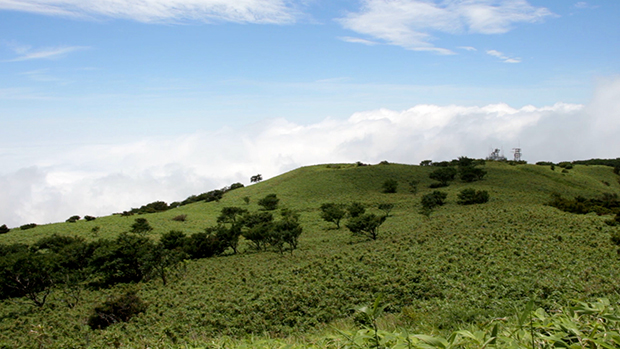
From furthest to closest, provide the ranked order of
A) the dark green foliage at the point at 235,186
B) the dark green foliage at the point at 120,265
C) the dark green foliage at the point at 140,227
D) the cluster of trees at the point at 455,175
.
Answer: the dark green foliage at the point at 235,186, the cluster of trees at the point at 455,175, the dark green foliage at the point at 140,227, the dark green foliage at the point at 120,265

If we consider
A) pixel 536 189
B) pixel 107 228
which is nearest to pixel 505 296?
pixel 107 228

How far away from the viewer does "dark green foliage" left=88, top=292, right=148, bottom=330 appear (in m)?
13.9

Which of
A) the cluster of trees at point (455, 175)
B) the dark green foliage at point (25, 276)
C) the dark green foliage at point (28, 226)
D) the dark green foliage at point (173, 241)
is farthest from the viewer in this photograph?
the cluster of trees at point (455, 175)

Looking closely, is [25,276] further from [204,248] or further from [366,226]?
[366,226]

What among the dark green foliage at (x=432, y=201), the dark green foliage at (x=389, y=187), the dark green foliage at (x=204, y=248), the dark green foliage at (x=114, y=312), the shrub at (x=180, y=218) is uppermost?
the dark green foliage at (x=389, y=187)

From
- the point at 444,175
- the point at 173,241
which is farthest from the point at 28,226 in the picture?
the point at 444,175

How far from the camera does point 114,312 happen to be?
14312mm

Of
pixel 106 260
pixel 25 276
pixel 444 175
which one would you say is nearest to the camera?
pixel 25 276

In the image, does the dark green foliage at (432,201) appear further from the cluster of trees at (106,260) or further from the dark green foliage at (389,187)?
the cluster of trees at (106,260)

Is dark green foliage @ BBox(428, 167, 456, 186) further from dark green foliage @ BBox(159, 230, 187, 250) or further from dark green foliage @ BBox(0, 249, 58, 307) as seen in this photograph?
dark green foliage @ BBox(0, 249, 58, 307)

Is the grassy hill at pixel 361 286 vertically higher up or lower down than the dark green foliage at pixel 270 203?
lower down

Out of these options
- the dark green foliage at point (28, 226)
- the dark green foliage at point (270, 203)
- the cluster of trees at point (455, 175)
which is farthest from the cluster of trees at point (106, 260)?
the cluster of trees at point (455, 175)

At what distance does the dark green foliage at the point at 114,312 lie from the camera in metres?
13.9

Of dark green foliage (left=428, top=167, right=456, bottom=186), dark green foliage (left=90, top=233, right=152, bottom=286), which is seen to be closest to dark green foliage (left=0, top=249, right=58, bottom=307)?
dark green foliage (left=90, top=233, right=152, bottom=286)
